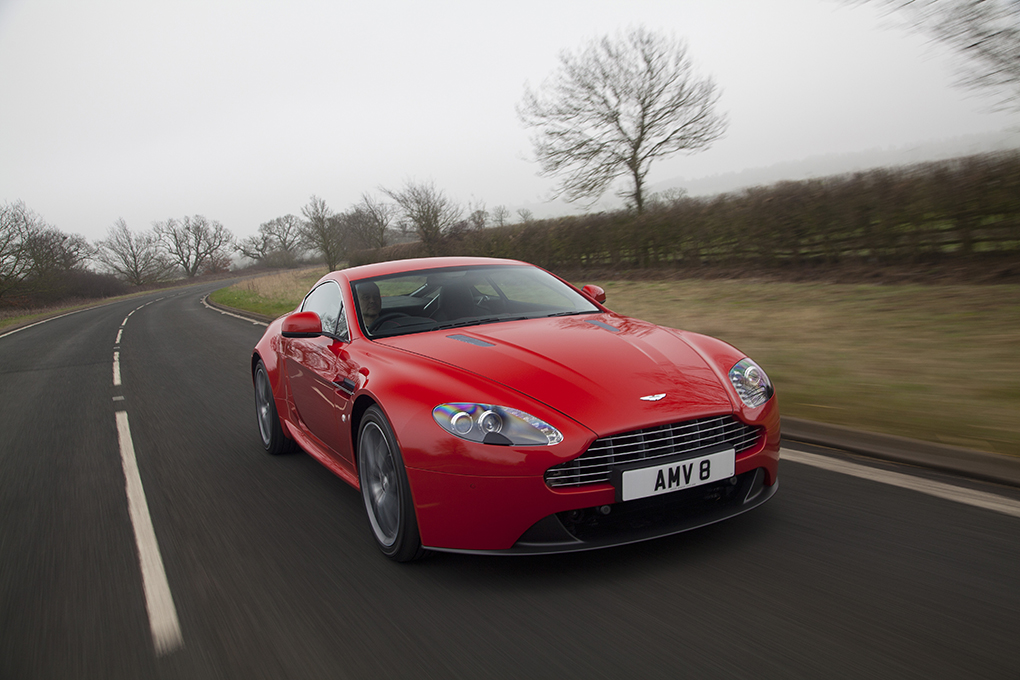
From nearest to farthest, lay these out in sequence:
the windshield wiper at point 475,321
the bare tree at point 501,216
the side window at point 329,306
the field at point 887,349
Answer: the windshield wiper at point 475,321
the side window at point 329,306
the field at point 887,349
the bare tree at point 501,216

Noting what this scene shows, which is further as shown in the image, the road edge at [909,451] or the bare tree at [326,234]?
the bare tree at [326,234]

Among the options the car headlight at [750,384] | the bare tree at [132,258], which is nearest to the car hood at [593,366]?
the car headlight at [750,384]

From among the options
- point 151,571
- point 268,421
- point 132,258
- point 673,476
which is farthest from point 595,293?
point 132,258

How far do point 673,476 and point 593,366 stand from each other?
62cm

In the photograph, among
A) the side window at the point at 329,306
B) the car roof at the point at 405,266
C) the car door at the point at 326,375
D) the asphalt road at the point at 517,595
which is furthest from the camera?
the car roof at the point at 405,266

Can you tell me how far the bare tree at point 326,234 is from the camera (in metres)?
46.8

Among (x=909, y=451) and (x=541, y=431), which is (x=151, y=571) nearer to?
(x=541, y=431)

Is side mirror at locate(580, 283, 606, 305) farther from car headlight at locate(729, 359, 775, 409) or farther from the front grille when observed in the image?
the front grille

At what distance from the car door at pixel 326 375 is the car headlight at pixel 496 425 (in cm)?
90

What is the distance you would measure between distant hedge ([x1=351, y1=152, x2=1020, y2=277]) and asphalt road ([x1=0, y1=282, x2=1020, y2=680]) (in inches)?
321

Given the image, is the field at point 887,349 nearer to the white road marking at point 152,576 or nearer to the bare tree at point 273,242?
the white road marking at point 152,576

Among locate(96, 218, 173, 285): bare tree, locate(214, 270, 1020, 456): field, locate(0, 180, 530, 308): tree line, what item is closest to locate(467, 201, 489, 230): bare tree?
locate(0, 180, 530, 308): tree line

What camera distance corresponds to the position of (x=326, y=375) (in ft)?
13.2

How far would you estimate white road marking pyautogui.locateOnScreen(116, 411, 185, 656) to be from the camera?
2705 millimetres
